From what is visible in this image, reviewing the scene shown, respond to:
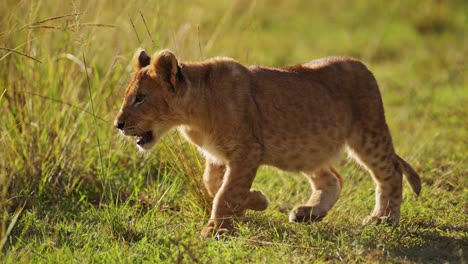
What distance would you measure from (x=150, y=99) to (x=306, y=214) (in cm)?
133

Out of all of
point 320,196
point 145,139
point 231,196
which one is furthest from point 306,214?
point 145,139

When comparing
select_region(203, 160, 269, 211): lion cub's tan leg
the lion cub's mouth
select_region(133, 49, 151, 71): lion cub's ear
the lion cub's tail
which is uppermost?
select_region(133, 49, 151, 71): lion cub's ear

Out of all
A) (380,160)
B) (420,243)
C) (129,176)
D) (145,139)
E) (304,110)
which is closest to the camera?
(420,243)

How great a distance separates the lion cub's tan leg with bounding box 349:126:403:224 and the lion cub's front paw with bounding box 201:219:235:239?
1.17 m

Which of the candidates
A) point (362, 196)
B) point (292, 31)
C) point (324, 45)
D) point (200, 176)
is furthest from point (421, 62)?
point (200, 176)

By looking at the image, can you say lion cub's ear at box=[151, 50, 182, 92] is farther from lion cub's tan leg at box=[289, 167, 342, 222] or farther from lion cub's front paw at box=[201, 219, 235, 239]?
lion cub's tan leg at box=[289, 167, 342, 222]

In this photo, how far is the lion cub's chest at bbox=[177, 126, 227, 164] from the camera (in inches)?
226

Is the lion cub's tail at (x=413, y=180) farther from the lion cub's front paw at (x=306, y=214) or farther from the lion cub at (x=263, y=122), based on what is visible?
the lion cub's front paw at (x=306, y=214)

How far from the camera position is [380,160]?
250 inches

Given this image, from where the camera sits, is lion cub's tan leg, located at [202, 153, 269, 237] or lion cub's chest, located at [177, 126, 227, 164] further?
lion cub's chest, located at [177, 126, 227, 164]

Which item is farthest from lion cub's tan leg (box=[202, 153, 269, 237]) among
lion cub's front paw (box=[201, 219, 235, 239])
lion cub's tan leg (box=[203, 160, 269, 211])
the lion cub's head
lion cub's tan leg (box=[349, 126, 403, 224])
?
lion cub's tan leg (box=[349, 126, 403, 224])

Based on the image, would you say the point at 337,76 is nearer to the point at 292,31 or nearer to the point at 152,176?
the point at 152,176

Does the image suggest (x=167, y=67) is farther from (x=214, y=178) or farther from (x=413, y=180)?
(x=413, y=180)

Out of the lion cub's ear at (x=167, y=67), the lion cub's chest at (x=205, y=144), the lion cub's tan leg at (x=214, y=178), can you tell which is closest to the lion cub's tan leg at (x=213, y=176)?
the lion cub's tan leg at (x=214, y=178)
